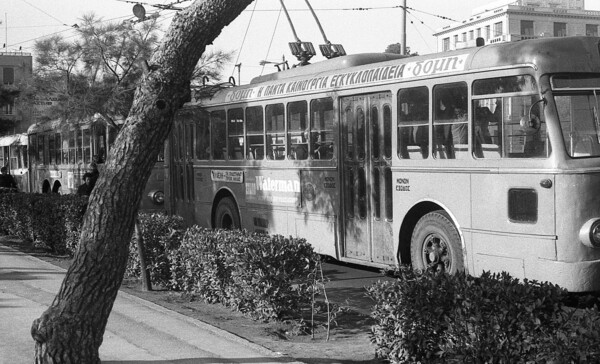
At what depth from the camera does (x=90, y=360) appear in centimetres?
527

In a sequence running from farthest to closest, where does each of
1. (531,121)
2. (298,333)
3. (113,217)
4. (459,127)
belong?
(459,127) < (531,121) < (298,333) < (113,217)

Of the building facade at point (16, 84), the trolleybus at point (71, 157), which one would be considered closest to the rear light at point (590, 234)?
the trolleybus at point (71, 157)

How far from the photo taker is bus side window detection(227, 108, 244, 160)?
51.3ft

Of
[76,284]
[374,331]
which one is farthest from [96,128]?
[76,284]

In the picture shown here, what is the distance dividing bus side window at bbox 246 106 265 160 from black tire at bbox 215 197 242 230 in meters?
1.27

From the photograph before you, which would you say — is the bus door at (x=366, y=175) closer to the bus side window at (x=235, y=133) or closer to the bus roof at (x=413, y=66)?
the bus roof at (x=413, y=66)

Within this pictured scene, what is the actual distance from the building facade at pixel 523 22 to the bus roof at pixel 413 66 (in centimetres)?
6536

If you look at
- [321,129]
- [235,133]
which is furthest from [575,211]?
[235,133]

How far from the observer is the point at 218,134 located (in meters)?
16.5

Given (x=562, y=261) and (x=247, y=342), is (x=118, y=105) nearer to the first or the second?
(x=247, y=342)

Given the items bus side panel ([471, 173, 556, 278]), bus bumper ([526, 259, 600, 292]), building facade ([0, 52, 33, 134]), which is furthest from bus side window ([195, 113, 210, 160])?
bus bumper ([526, 259, 600, 292])

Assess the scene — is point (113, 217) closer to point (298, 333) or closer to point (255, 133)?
point (298, 333)

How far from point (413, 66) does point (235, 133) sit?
17.3ft

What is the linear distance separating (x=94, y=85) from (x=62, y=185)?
46.5 feet
